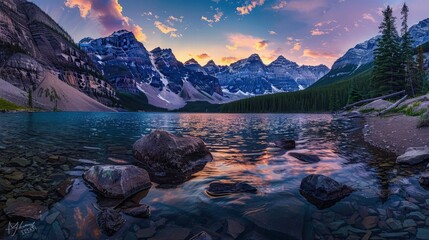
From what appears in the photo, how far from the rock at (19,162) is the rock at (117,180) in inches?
175

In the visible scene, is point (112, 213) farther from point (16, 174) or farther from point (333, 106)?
point (333, 106)

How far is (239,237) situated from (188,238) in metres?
1.29

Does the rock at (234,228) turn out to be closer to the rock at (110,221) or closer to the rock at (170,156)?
the rock at (110,221)

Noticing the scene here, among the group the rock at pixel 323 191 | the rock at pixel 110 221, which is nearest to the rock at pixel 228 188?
the rock at pixel 323 191

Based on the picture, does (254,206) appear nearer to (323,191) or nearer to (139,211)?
(323,191)

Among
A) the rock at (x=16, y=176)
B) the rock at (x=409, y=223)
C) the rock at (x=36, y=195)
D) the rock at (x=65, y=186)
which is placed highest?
the rock at (x=409, y=223)

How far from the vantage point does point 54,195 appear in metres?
8.48

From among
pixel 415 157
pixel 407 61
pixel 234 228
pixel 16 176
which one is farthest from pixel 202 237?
pixel 407 61

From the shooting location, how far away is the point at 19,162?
12500 mm

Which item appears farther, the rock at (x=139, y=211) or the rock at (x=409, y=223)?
the rock at (x=139, y=211)

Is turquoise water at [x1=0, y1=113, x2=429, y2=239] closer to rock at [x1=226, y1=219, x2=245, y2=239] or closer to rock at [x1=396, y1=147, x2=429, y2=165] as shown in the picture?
rock at [x1=226, y1=219, x2=245, y2=239]
